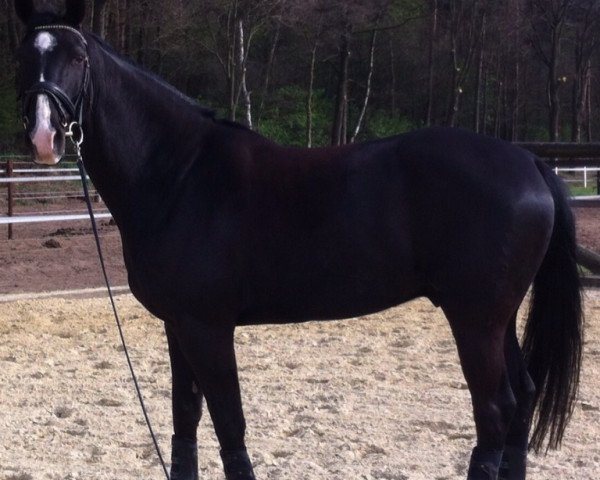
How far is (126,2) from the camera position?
24.1m

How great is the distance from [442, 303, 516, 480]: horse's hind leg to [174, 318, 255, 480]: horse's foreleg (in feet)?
2.67

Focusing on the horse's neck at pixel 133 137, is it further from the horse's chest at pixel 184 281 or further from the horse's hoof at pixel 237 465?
the horse's hoof at pixel 237 465

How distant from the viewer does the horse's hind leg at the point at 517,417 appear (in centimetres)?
371

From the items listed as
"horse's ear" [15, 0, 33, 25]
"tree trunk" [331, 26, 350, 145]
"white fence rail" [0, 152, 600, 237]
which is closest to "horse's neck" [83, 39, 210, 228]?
"horse's ear" [15, 0, 33, 25]

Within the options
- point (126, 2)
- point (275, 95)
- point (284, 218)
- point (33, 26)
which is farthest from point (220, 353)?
point (275, 95)

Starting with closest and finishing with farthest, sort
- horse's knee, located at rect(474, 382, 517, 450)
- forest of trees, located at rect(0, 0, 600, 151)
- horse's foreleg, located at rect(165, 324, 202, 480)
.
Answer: horse's knee, located at rect(474, 382, 517, 450) → horse's foreleg, located at rect(165, 324, 202, 480) → forest of trees, located at rect(0, 0, 600, 151)

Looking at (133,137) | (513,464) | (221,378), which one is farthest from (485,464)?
(133,137)

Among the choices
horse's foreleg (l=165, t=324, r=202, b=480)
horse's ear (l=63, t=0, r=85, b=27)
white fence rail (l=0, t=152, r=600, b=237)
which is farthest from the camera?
white fence rail (l=0, t=152, r=600, b=237)

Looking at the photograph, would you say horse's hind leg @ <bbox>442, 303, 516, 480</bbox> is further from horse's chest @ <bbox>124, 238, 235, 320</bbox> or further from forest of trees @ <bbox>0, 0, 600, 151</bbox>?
forest of trees @ <bbox>0, 0, 600, 151</bbox>

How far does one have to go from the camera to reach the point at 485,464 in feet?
11.3

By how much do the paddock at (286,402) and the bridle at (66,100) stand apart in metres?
1.56

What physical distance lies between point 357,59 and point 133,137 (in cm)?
3559

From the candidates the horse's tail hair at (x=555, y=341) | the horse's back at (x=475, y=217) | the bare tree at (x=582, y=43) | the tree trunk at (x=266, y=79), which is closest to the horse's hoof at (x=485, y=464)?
the horse's tail hair at (x=555, y=341)

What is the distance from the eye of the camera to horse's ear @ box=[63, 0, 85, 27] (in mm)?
3283
